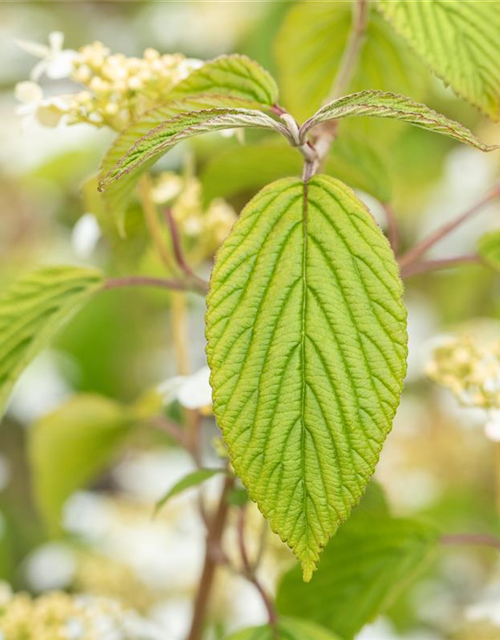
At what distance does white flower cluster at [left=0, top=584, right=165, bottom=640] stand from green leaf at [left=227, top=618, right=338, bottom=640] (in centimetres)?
16

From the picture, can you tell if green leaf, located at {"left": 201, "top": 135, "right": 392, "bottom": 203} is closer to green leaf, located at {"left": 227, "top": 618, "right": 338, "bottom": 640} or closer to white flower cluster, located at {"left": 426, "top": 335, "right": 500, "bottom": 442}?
white flower cluster, located at {"left": 426, "top": 335, "right": 500, "bottom": 442}

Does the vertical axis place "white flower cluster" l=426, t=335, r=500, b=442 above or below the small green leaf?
below

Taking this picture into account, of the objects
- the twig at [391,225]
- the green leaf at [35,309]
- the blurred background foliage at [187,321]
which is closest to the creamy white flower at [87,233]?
the blurred background foliage at [187,321]

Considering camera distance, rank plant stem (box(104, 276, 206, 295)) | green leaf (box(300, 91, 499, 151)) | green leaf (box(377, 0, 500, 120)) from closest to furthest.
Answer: green leaf (box(300, 91, 499, 151))
green leaf (box(377, 0, 500, 120))
plant stem (box(104, 276, 206, 295))

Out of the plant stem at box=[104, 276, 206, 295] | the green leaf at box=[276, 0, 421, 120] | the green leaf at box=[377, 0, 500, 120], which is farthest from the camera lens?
the green leaf at box=[276, 0, 421, 120]

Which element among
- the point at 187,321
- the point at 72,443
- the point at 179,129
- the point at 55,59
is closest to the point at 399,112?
the point at 179,129

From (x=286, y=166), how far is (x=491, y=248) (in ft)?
0.61

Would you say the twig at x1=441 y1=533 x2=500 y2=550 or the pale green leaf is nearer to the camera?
the pale green leaf

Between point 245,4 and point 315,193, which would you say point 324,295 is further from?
point 245,4

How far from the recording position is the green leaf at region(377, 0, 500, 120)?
0.60 meters

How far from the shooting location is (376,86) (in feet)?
2.69

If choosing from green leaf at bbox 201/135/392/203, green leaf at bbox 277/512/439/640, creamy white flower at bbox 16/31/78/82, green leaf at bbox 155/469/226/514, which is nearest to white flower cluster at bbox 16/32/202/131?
creamy white flower at bbox 16/31/78/82

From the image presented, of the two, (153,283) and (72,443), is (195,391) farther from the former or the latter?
(72,443)

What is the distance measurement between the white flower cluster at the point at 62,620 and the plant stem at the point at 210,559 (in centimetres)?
8
